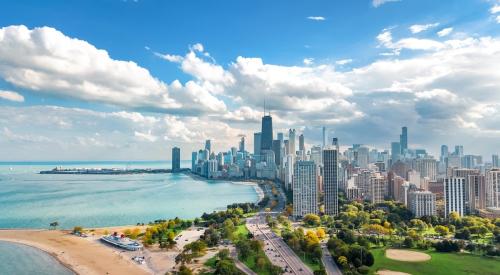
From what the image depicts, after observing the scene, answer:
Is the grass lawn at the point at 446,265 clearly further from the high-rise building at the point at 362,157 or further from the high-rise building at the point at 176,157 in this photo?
the high-rise building at the point at 176,157

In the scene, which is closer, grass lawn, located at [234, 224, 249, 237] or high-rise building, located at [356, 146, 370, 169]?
grass lawn, located at [234, 224, 249, 237]

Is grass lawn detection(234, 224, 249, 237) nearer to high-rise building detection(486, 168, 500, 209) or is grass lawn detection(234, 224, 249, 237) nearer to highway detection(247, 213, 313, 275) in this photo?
highway detection(247, 213, 313, 275)

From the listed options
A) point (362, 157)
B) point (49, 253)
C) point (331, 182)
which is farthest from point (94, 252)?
point (362, 157)

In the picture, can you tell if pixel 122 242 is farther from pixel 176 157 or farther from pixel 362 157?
pixel 176 157

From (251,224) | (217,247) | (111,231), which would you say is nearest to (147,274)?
(217,247)

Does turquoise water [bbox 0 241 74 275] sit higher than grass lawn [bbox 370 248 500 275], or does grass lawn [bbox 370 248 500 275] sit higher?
grass lawn [bbox 370 248 500 275]

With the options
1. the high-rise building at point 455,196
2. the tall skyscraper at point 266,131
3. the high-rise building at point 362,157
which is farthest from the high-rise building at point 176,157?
the high-rise building at point 455,196

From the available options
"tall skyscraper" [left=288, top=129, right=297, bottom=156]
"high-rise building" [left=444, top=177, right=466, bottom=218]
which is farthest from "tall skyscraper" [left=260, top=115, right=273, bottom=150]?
"high-rise building" [left=444, top=177, right=466, bottom=218]

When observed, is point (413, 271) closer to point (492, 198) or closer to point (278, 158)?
point (492, 198)
